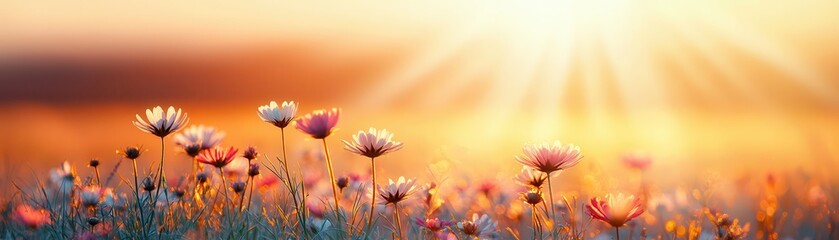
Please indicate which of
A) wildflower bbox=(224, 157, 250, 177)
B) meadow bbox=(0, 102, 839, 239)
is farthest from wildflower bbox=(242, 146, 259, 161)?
wildflower bbox=(224, 157, 250, 177)

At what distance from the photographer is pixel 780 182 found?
4.53 meters

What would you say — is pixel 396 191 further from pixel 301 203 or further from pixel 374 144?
pixel 301 203

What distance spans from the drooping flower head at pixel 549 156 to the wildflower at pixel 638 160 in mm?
1738

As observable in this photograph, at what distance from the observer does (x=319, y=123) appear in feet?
7.77

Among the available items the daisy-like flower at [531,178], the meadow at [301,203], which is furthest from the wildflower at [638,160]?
the daisy-like flower at [531,178]

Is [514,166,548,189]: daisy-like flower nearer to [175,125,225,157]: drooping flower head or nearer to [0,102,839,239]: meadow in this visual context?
[0,102,839,239]: meadow

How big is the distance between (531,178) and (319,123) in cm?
48

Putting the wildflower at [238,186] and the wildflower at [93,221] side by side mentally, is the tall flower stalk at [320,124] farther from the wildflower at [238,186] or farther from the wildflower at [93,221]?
the wildflower at [93,221]

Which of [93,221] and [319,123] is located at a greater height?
[319,123]

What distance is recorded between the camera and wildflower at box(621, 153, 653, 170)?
3.97m

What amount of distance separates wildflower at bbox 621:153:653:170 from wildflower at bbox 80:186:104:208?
203 centimetres

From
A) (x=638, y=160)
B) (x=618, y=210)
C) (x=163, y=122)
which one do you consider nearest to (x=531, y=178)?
(x=618, y=210)

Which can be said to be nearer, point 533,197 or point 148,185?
point 533,197

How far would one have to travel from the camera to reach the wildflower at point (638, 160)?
13.0 feet
